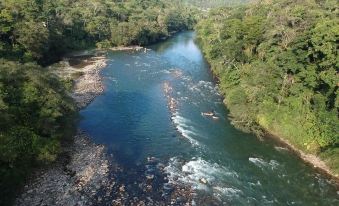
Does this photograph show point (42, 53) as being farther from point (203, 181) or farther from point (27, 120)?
point (203, 181)

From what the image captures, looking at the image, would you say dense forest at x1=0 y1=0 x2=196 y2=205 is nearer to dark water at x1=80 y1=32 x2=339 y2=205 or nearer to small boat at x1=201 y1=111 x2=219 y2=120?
dark water at x1=80 y1=32 x2=339 y2=205

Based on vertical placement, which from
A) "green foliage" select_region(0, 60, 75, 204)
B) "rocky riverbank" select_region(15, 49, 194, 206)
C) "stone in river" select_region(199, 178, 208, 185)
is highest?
"green foliage" select_region(0, 60, 75, 204)

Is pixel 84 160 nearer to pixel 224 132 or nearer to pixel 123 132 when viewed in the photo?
pixel 123 132

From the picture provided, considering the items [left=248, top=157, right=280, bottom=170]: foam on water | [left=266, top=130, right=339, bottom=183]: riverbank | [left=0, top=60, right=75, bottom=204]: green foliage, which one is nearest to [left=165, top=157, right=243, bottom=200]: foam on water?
[left=248, top=157, right=280, bottom=170]: foam on water

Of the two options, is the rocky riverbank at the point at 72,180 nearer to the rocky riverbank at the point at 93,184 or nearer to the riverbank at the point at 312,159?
the rocky riverbank at the point at 93,184

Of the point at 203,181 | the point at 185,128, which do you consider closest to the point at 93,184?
the point at 203,181

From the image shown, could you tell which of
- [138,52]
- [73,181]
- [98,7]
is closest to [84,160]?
[73,181]

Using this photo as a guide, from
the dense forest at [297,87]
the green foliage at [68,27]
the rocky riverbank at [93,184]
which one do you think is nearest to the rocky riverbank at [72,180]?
the rocky riverbank at [93,184]
